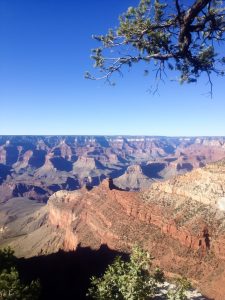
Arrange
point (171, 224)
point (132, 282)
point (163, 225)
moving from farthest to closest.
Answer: point (163, 225) < point (171, 224) < point (132, 282)

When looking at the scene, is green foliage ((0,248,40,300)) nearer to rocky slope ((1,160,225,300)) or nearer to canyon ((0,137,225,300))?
canyon ((0,137,225,300))

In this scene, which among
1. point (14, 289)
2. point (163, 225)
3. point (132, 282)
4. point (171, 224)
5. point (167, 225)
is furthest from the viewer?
point (163, 225)

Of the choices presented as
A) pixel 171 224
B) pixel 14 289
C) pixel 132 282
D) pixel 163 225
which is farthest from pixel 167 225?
pixel 14 289

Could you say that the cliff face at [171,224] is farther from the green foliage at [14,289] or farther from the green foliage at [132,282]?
the green foliage at [14,289]

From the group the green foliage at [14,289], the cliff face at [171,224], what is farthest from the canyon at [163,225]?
the green foliage at [14,289]

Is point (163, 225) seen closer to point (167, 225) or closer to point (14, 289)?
point (167, 225)

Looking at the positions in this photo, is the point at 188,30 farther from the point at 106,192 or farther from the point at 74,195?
the point at 74,195

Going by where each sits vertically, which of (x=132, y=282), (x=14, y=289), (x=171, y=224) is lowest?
(x=171, y=224)
